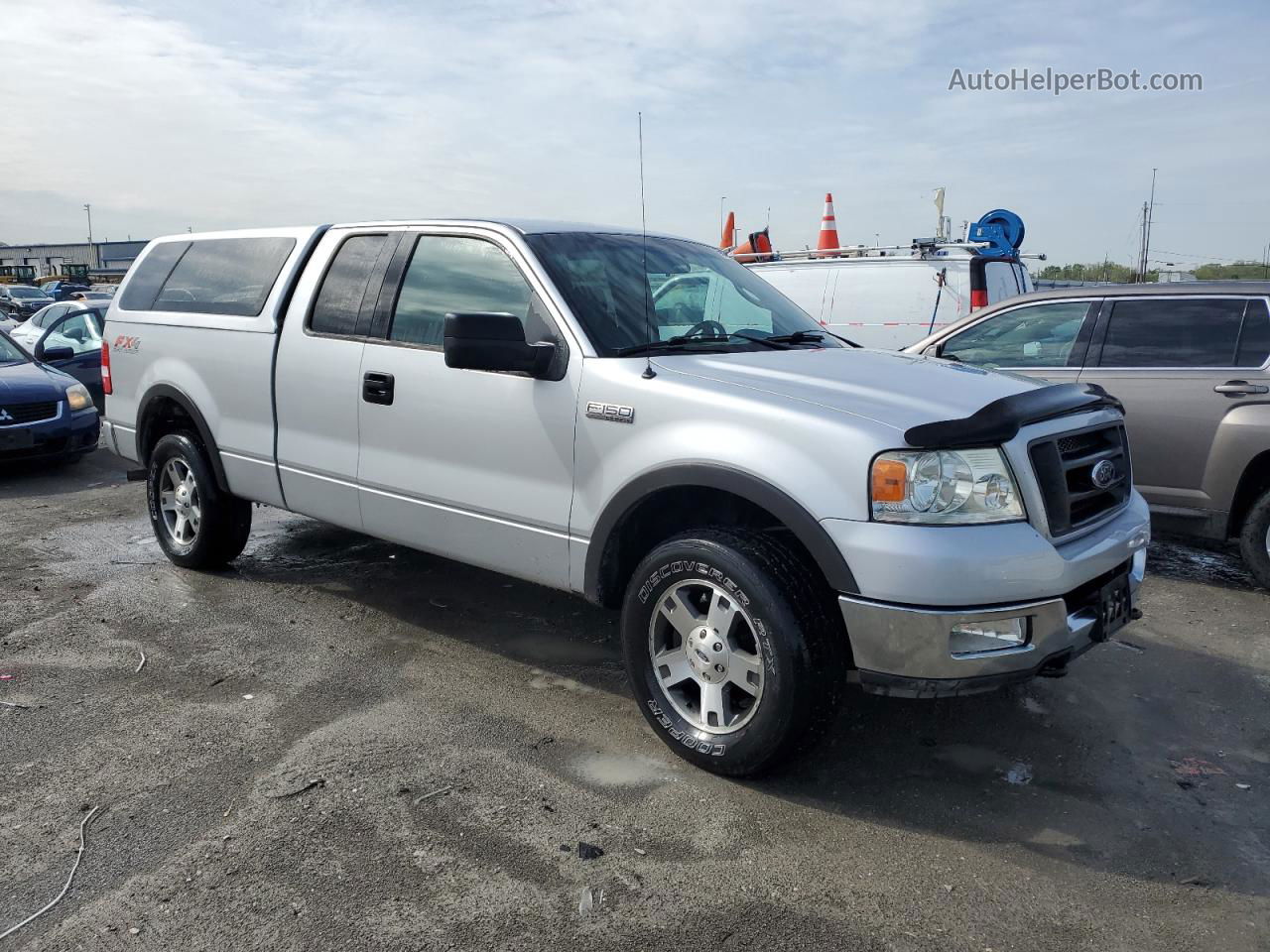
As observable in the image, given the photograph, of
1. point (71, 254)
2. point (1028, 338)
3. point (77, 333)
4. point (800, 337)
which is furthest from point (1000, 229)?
point (71, 254)

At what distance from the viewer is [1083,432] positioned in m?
3.62

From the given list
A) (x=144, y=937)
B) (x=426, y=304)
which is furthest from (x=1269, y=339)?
(x=144, y=937)

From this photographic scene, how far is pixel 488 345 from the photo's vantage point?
3789mm

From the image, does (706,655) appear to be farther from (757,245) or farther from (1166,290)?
(757,245)

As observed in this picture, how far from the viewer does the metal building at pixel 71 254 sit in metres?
102

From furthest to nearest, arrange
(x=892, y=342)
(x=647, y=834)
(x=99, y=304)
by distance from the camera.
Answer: (x=99, y=304)
(x=892, y=342)
(x=647, y=834)

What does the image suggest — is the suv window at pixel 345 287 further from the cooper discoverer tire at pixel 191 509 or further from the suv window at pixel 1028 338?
the suv window at pixel 1028 338

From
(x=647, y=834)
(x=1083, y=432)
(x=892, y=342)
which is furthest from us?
(x=892, y=342)

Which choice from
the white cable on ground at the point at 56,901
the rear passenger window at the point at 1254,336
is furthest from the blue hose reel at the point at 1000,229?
the white cable on ground at the point at 56,901

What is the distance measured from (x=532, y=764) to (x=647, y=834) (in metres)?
0.62

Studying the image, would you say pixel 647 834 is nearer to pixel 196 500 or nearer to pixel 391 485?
pixel 391 485

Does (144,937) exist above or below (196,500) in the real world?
below

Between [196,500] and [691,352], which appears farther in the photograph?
[196,500]

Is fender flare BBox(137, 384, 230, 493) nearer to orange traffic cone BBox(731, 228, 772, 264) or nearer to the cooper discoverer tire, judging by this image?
the cooper discoverer tire
